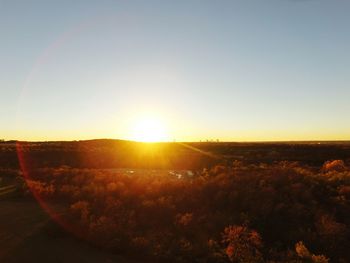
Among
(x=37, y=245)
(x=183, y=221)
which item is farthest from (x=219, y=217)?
(x=37, y=245)

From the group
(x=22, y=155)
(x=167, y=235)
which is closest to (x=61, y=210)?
(x=167, y=235)

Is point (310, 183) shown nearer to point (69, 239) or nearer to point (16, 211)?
point (69, 239)

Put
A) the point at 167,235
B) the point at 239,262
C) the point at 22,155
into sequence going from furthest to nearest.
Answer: the point at 22,155 → the point at 167,235 → the point at 239,262

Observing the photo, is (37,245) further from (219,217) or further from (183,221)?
(219,217)

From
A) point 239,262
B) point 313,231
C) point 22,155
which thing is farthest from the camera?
point 22,155

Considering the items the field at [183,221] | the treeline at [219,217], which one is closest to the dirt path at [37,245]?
the field at [183,221]

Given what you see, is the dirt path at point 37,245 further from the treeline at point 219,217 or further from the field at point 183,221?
the treeline at point 219,217
